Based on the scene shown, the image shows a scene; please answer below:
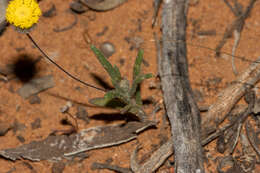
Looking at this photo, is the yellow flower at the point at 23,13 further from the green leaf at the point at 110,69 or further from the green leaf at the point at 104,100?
the green leaf at the point at 104,100

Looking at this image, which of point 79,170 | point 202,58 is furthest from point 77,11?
point 79,170

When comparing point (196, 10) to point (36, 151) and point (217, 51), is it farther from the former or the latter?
point (36, 151)

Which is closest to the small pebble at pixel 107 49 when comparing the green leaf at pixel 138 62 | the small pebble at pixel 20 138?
the green leaf at pixel 138 62

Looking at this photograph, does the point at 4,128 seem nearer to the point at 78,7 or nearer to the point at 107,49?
the point at 107,49

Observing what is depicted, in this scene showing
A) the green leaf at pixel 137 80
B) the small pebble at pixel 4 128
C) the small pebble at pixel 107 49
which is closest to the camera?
the green leaf at pixel 137 80

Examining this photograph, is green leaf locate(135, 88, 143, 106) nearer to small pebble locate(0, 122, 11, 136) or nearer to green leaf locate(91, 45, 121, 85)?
green leaf locate(91, 45, 121, 85)

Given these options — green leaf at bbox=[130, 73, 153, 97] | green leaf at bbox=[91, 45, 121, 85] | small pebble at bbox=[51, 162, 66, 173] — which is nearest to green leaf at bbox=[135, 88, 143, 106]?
green leaf at bbox=[130, 73, 153, 97]
